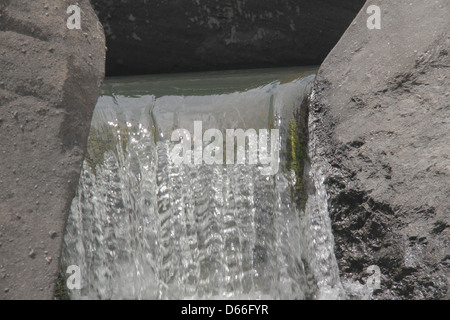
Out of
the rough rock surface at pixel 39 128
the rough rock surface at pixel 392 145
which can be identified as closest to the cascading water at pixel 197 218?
the rough rock surface at pixel 392 145

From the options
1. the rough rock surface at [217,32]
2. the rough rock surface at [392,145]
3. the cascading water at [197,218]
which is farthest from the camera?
the rough rock surface at [217,32]

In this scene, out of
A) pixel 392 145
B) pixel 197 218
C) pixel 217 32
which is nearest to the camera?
pixel 392 145

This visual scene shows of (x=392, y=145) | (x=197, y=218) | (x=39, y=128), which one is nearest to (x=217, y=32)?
A: (x=197, y=218)

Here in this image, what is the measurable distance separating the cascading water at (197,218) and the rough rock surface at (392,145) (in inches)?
5.2

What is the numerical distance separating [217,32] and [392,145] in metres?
1.69

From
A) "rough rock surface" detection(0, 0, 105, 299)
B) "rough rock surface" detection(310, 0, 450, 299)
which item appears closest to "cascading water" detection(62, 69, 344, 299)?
"rough rock surface" detection(310, 0, 450, 299)

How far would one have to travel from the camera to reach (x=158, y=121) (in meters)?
2.58

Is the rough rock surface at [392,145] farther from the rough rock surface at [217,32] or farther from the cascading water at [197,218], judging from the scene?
the rough rock surface at [217,32]

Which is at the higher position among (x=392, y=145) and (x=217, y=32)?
(x=217, y=32)

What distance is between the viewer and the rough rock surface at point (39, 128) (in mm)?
2037

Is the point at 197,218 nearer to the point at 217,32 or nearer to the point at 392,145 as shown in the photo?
the point at 392,145

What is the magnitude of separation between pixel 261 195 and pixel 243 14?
1.45m

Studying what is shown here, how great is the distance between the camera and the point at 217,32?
3512mm

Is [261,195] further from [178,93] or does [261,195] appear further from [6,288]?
[6,288]
